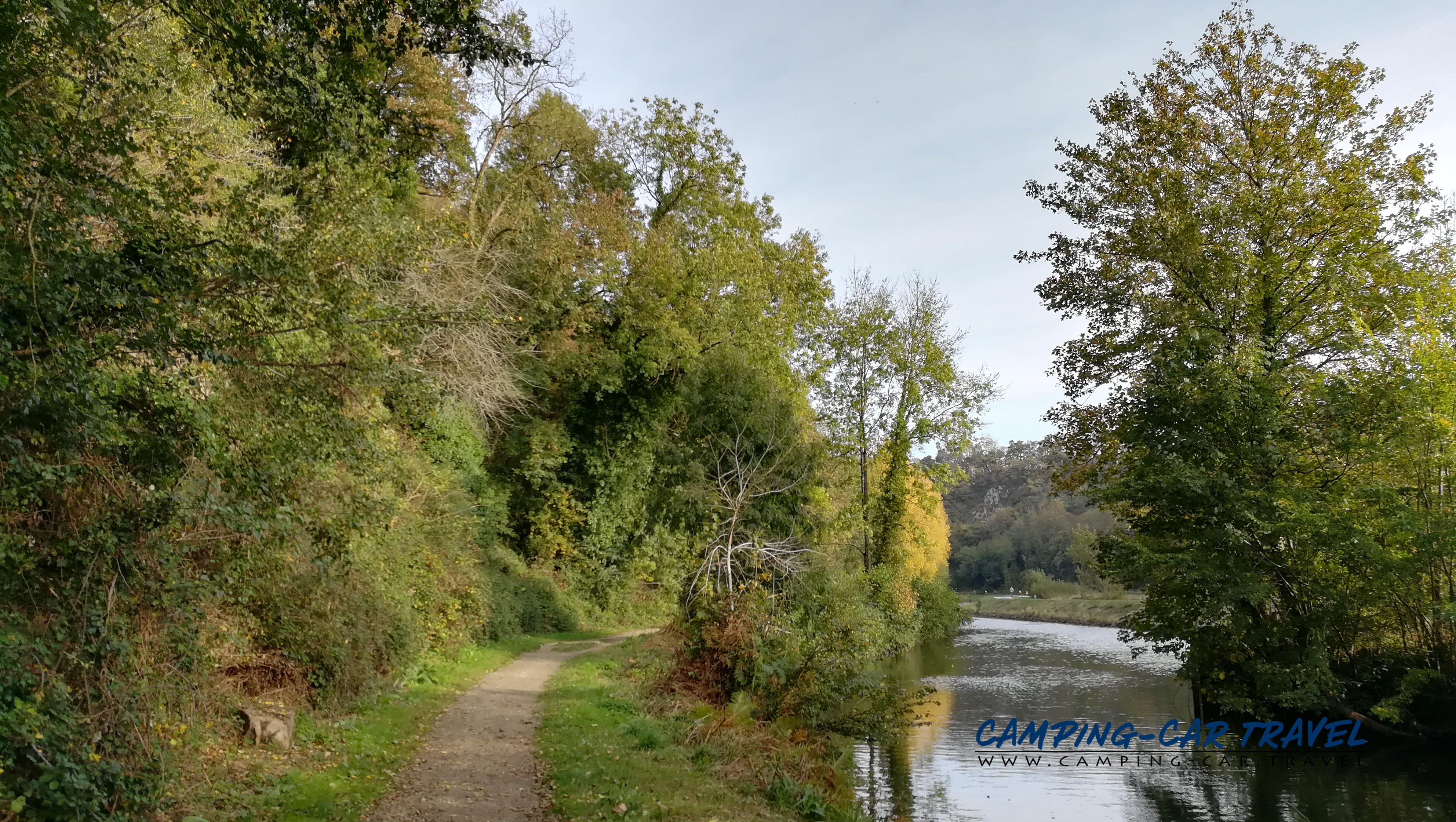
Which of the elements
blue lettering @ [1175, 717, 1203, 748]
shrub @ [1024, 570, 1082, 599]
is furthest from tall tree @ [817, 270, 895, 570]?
shrub @ [1024, 570, 1082, 599]

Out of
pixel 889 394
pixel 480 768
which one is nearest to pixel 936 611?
pixel 889 394

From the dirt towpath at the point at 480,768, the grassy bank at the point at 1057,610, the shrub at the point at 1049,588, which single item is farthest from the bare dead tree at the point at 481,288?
the shrub at the point at 1049,588

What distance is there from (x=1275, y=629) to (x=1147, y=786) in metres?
3.83

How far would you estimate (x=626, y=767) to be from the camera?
8.39 metres

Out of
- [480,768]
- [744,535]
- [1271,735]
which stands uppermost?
[744,535]

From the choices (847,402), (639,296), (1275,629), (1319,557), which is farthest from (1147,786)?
(847,402)

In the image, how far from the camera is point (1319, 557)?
12984 mm

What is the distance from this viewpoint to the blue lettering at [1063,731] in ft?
45.2

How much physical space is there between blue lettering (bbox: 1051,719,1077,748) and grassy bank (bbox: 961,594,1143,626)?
28172 millimetres

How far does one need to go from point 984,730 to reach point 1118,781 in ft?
10.7

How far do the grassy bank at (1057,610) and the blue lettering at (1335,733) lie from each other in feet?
97.4

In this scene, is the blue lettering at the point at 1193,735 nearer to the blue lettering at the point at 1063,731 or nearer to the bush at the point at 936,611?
the blue lettering at the point at 1063,731

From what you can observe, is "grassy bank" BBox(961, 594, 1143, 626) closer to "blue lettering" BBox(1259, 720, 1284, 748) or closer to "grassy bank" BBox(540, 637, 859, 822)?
"blue lettering" BBox(1259, 720, 1284, 748)

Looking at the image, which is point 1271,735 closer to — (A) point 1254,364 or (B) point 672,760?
(A) point 1254,364
